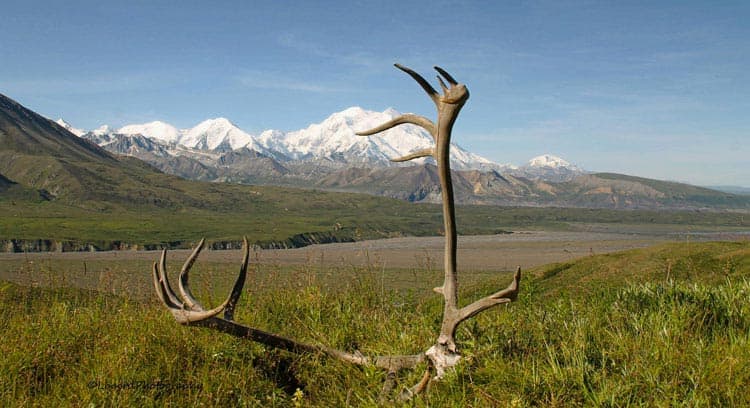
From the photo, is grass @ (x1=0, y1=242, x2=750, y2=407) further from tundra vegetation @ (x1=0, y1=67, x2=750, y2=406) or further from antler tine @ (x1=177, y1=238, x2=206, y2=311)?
antler tine @ (x1=177, y1=238, x2=206, y2=311)

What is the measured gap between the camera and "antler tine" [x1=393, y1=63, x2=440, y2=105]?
15.5 ft

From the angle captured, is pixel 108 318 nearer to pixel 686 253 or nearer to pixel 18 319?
pixel 18 319

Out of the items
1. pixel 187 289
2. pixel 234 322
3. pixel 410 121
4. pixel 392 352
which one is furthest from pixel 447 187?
pixel 187 289

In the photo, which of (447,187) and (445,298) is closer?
(447,187)

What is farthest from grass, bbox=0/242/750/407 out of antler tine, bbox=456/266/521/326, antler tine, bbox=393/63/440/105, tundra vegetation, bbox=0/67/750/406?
antler tine, bbox=393/63/440/105

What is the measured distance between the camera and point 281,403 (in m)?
5.46

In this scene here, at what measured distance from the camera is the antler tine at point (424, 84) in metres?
4.73

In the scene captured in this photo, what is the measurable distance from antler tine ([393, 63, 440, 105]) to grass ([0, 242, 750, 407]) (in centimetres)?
221

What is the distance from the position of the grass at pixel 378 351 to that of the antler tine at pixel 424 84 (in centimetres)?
221

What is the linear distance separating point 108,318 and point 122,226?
119923 millimetres

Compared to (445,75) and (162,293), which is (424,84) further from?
(162,293)

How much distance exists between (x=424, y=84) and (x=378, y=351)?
2.78 m

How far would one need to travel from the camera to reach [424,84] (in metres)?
4.89

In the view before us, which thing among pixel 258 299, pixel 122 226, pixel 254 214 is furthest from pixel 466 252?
pixel 254 214
